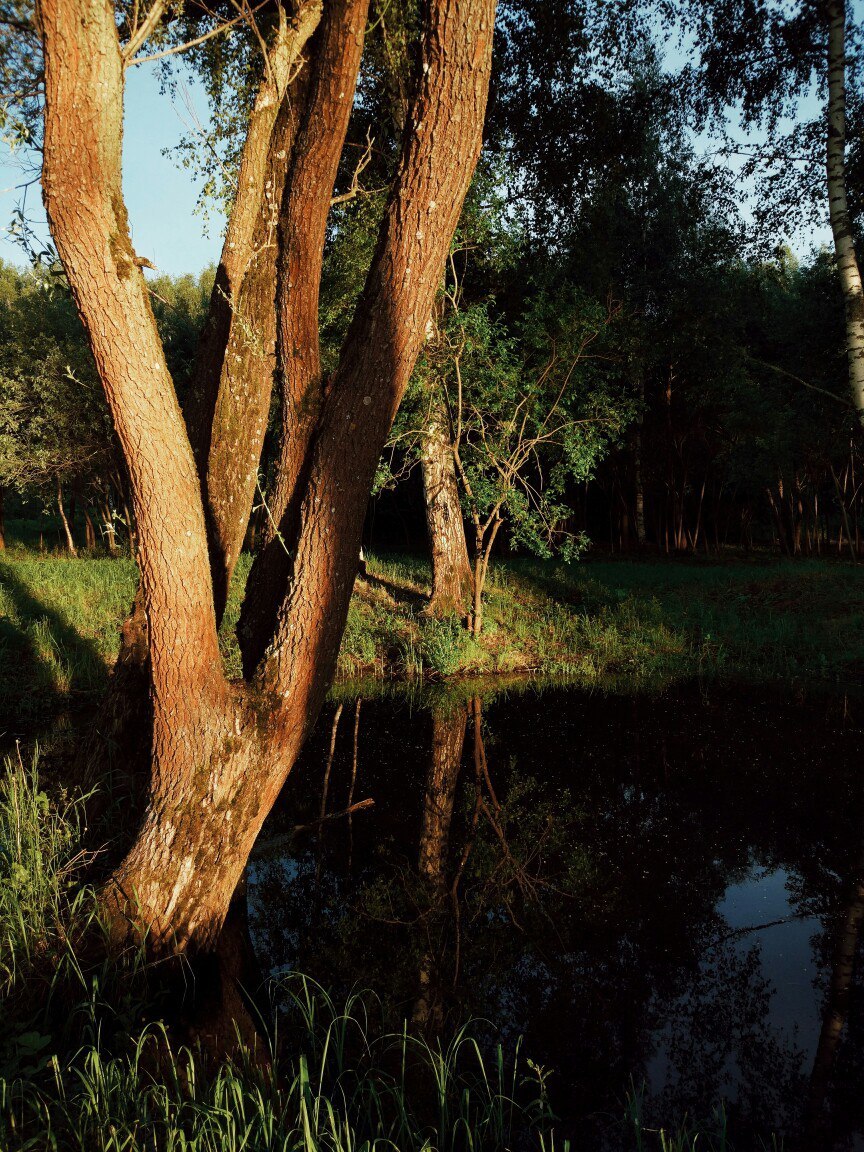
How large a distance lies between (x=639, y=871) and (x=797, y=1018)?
1522 mm

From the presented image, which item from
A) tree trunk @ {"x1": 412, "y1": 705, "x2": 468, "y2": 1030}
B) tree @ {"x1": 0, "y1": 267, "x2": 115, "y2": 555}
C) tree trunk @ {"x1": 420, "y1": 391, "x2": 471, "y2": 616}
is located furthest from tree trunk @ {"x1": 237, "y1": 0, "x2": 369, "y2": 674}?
tree @ {"x1": 0, "y1": 267, "x2": 115, "y2": 555}

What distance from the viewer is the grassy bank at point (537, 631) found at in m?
10.2

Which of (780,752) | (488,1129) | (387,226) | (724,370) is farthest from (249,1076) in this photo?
(724,370)

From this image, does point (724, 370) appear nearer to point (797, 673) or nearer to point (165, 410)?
point (797, 673)

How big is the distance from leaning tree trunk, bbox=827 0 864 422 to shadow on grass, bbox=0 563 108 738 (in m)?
10.7

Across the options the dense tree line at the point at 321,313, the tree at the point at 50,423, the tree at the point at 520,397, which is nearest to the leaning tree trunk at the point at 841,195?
the dense tree line at the point at 321,313

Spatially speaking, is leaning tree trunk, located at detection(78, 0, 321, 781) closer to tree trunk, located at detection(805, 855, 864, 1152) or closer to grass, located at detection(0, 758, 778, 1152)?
grass, located at detection(0, 758, 778, 1152)

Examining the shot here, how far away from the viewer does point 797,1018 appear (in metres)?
3.47

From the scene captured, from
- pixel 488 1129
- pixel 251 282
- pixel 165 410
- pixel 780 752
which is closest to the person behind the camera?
pixel 488 1129

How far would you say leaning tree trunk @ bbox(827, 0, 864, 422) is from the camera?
9328 mm

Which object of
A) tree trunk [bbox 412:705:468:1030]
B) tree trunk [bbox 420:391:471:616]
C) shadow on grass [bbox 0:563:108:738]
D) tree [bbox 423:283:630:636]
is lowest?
tree trunk [bbox 412:705:468:1030]

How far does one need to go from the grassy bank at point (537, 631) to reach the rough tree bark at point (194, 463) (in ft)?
17.5

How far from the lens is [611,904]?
14.8 feet

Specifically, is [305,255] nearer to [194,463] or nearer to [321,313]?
[194,463]
